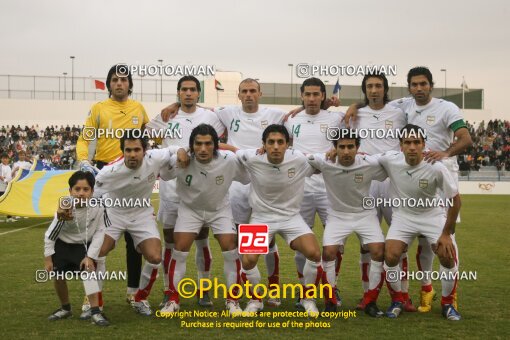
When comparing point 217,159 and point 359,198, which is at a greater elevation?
point 217,159

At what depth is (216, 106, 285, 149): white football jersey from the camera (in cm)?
667

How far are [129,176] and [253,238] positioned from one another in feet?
4.50

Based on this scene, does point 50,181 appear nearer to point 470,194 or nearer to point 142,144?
point 142,144

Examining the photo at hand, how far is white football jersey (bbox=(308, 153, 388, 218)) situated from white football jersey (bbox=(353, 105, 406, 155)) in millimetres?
403

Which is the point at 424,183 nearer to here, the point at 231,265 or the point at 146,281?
the point at 231,265

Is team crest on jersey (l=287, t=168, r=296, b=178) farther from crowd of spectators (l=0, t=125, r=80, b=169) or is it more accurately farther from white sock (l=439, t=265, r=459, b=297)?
crowd of spectators (l=0, t=125, r=80, b=169)

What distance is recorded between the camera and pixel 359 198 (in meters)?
6.15

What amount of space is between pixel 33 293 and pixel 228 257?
91.9 inches

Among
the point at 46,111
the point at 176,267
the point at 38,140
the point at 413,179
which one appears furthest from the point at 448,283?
the point at 46,111

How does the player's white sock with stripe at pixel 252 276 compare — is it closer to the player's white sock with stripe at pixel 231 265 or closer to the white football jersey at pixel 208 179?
the player's white sock with stripe at pixel 231 265

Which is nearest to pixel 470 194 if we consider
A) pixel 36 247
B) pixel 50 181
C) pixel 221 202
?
pixel 50 181

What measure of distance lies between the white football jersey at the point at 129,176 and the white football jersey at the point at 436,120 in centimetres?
262

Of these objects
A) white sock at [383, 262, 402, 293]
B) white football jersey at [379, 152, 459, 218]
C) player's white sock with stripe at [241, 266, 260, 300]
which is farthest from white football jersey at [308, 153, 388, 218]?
player's white sock with stripe at [241, 266, 260, 300]

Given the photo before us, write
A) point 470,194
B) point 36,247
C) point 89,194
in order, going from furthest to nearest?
1. point 470,194
2. point 36,247
3. point 89,194
